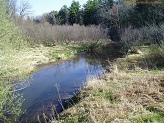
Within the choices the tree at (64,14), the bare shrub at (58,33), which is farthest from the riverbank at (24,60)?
the tree at (64,14)

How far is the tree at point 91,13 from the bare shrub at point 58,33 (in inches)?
366

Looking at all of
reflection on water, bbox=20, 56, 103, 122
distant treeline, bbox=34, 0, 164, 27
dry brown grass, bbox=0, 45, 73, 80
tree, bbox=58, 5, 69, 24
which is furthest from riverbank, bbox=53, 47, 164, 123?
tree, bbox=58, 5, 69, 24

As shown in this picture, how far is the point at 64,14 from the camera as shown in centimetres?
6009

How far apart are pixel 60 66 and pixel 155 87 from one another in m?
16.8

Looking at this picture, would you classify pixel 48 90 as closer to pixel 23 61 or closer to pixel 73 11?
pixel 23 61

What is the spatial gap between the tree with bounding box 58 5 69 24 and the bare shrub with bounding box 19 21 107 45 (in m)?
16.5

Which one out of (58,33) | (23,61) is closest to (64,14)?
(58,33)

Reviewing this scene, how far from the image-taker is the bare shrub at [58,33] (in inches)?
1401

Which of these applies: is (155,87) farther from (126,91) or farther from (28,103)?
(28,103)

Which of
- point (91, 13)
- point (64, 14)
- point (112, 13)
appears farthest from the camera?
point (64, 14)

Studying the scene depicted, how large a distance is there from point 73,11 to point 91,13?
274 inches

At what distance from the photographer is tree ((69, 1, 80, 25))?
56.6 m

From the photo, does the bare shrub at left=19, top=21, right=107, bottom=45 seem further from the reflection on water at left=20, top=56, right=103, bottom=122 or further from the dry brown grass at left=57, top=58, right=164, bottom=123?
the dry brown grass at left=57, top=58, right=164, bottom=123

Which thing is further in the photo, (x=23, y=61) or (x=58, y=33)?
(x=58, y=33)
